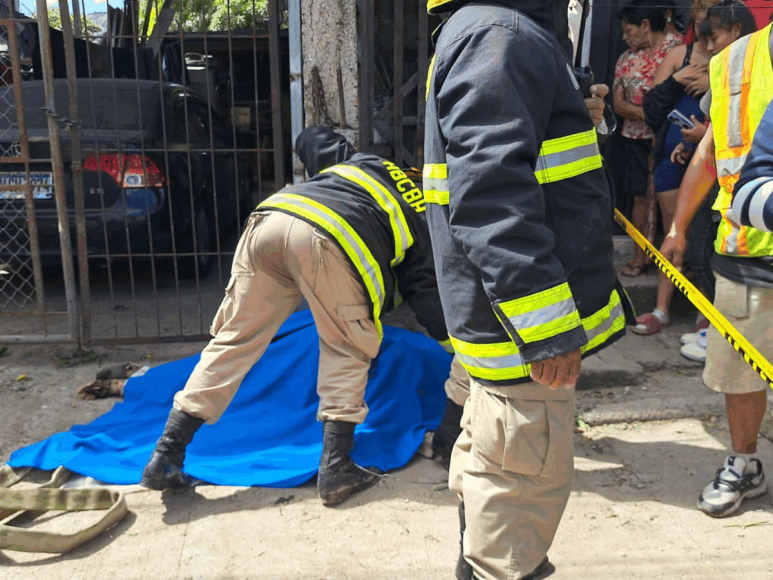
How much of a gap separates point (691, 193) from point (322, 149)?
166 cm

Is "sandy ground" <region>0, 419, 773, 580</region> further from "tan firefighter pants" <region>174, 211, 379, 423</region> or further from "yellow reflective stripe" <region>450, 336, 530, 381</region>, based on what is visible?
"yellow reflective stripe" <region>450, 336, 530, 381</region>

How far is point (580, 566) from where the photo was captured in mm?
2633

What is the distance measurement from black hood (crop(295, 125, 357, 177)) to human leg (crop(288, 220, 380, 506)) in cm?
66

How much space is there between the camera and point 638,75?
5.20 metres

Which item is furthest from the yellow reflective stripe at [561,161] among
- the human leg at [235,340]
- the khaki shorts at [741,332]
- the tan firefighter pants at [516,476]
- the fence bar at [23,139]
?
the fence bar at [23,139]

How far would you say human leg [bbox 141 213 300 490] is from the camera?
3021mm

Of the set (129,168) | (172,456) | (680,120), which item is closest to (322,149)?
(172,456)

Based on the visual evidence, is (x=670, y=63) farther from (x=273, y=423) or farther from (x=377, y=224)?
(x=273, y=423)

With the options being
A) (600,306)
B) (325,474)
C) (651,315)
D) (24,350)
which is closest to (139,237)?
(24,350)

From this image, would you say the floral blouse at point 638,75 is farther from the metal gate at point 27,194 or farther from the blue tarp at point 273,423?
the metal gate at point 27,194

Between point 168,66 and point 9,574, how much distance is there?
6.19m

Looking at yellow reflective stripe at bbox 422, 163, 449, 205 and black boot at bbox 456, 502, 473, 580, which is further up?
yellow reflective stripe at bbox 422, 163, 449, 205

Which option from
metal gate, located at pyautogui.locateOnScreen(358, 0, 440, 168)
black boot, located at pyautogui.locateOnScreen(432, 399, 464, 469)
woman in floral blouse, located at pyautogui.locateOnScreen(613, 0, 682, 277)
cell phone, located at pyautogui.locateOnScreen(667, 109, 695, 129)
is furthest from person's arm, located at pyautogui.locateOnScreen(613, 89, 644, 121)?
black boot, located at pyautogui.locateOnScreen(432, 399, 464, 469)

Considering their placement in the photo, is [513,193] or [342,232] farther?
[342,232]
